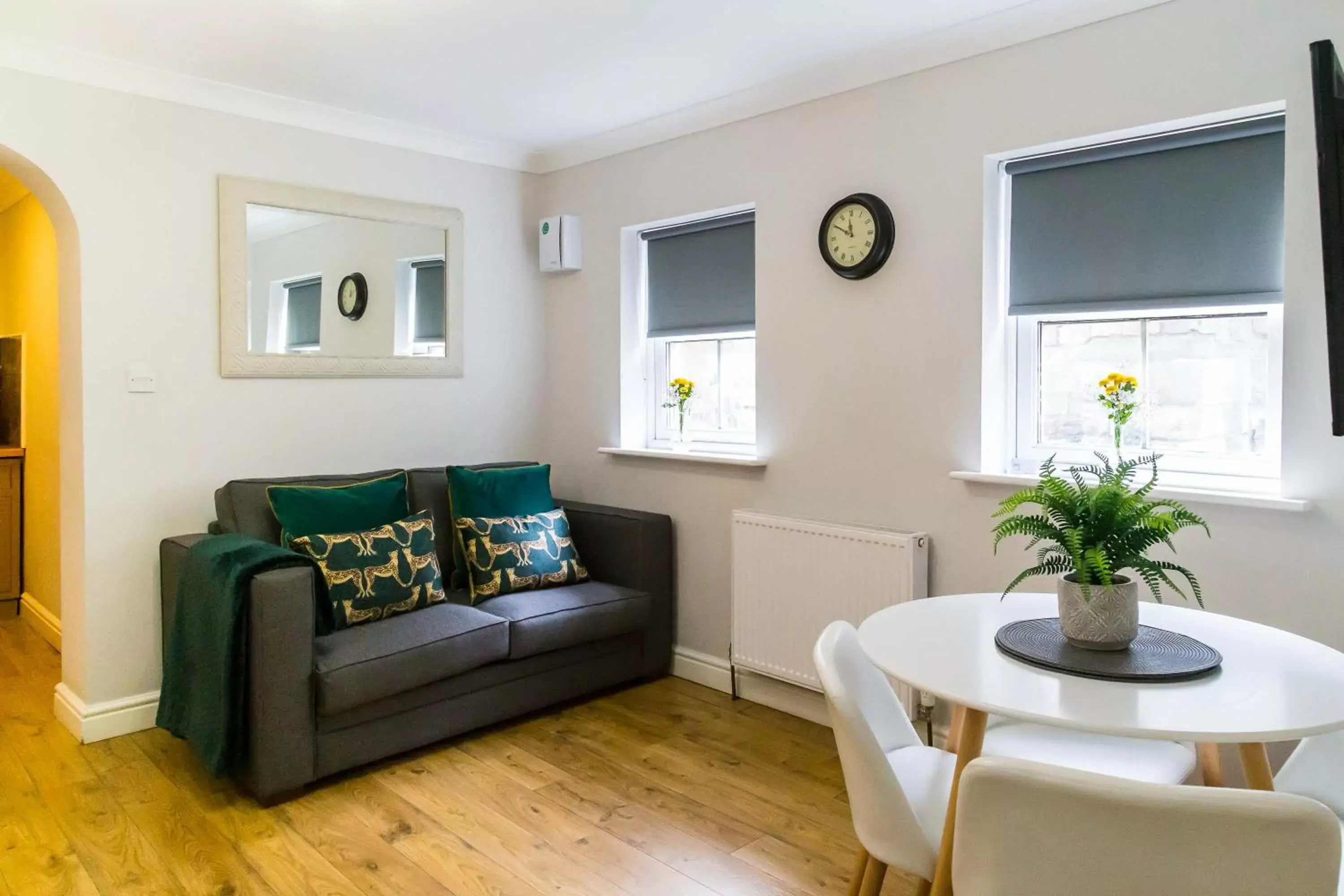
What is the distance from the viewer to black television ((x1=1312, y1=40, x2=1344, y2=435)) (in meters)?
1.95

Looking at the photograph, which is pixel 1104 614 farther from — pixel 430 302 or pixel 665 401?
pixel 430 302

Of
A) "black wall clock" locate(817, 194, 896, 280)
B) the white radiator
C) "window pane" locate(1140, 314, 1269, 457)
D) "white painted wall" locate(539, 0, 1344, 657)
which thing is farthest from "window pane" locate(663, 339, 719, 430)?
"window pane" locate(1140, 314, 1269, 457)

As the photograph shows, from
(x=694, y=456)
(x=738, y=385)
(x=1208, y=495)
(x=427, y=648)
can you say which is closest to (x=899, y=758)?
(x=1208, y=495)

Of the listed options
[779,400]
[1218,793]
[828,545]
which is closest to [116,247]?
[779,400]

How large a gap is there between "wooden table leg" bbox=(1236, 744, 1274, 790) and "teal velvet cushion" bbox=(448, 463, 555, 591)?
9.24 feet

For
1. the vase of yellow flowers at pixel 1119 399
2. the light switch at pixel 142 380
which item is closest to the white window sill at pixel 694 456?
the vase of yellow flowers at pixel 1119 399

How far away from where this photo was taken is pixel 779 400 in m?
3.71

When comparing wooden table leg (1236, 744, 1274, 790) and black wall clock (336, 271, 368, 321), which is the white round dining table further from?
black wall clock (336, 271, 368, 321)

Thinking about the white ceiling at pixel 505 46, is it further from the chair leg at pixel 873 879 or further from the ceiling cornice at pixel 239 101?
the chair leg at pixel 873 879

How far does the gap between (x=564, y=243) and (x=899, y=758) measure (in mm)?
3137

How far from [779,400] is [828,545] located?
0.64 meters

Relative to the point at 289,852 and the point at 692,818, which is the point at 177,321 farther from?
the point at 692,818

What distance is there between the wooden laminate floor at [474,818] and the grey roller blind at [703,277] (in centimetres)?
171

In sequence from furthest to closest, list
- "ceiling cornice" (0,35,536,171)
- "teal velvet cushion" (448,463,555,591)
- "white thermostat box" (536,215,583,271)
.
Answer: "white thermostat box" (536,215,583,271) → "teal velvet cushion" (448,463,555,591) → "ceiling cornice" (0,35,536,171)
